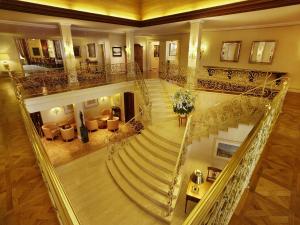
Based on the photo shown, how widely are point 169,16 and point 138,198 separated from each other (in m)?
7.82

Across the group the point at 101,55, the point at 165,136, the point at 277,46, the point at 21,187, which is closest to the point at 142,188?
the point at 165,136

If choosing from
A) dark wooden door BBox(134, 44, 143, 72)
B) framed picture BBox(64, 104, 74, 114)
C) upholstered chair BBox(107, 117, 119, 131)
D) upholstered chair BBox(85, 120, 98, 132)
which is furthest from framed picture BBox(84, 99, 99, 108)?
dark wooden door BBox(134, 44, 143, 72)

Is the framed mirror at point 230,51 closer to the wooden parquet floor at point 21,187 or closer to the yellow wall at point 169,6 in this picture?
the yellow wall at point 169,6

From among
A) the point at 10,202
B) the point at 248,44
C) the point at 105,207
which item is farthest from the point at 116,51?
the point at 10,202

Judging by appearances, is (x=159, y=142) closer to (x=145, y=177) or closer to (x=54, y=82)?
(x=145, y=177)

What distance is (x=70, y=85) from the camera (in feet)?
30.6

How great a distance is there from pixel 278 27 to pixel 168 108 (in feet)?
21.7

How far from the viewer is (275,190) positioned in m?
2.04

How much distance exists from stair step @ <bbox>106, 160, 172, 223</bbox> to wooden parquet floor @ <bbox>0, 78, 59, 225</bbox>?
3.98m

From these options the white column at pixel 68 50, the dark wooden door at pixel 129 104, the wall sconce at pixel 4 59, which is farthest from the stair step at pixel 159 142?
the wall sconce at pixel 4 59

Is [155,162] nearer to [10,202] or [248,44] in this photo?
[10,202]

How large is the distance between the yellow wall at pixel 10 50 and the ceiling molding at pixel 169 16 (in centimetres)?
872

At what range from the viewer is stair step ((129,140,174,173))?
6141mm

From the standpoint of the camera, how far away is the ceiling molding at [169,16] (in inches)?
212
